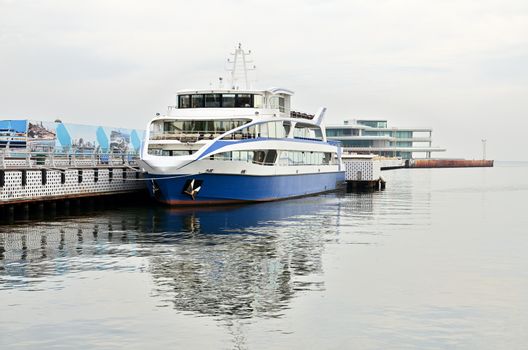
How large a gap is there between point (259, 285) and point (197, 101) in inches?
1479

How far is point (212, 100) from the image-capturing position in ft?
194

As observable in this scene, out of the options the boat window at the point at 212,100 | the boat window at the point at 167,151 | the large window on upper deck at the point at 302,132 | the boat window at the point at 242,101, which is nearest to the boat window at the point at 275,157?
the large window on upper deck at the point at 302,132

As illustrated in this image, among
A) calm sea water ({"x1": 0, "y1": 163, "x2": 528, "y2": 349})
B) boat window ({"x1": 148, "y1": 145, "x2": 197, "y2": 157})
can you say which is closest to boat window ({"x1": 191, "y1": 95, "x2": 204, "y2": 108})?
boat window ({"x1": 148, "y1": 145, "x2": 197, "y2": 157})

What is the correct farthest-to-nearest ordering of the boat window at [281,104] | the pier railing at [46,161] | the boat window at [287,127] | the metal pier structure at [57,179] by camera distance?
1. the boat window at [281,104]
2. the boat window at [287,127]
3. the pier railing at [46,161]
4. the metal pier structure at [57,179]

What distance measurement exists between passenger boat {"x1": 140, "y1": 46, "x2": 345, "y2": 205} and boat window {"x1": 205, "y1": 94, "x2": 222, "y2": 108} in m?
0.08

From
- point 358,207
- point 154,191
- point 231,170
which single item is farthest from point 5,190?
point 358,207

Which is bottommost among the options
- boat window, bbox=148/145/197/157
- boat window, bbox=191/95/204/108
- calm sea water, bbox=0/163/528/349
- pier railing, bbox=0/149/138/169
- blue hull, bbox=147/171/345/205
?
calm sea water, bbox=0/163/528/349

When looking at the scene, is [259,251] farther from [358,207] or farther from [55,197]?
[358,207]

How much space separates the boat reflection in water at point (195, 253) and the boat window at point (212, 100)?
41.8ft

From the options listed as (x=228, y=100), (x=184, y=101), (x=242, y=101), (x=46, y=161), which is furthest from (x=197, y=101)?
(x=46, y=161)

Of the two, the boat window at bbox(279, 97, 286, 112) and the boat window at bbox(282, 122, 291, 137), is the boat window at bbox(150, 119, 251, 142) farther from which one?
the boat window at bbox(279, 97, 286, 112)

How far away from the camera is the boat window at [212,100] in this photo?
59.1 meters

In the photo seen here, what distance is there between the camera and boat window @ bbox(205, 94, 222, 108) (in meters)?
59.1

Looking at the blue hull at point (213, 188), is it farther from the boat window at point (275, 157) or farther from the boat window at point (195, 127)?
the boat window at point (195, 127)
